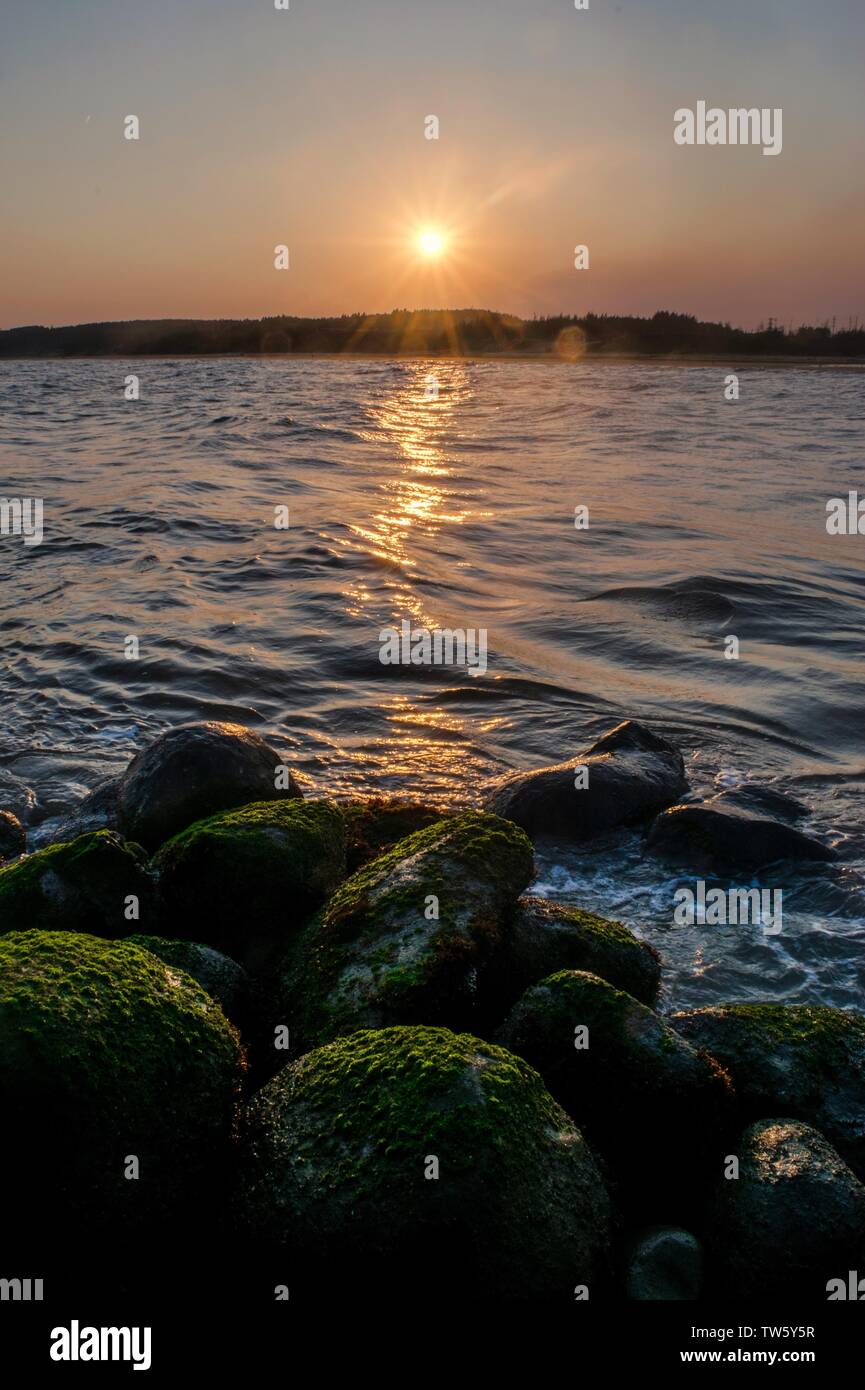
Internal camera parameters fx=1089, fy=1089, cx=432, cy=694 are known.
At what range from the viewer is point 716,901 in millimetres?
6746

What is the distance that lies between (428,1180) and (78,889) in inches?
105

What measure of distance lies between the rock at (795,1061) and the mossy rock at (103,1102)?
6.59ft

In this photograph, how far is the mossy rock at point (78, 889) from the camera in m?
5.21

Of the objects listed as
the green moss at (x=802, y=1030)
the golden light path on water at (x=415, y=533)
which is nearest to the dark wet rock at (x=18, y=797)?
the golden light path on water at (x=415, y=533)

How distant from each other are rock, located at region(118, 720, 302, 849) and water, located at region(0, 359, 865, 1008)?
153 centimetres

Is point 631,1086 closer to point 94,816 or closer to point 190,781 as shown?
point 190,781

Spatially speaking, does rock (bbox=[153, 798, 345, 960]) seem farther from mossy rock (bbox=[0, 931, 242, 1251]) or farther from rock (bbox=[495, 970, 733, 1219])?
rock (bbox=[495, 970, 733, 1219])

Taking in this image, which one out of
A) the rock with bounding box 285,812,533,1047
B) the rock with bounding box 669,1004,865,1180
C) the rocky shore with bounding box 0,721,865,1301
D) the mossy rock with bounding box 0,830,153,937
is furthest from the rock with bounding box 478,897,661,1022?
the mossy rock with bounding box 0,830,153,937

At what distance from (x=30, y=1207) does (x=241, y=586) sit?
41.7 feet

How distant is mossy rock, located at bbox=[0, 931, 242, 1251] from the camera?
342 centimetres

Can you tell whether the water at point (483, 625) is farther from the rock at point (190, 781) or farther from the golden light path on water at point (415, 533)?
the rock at point (190, 781)

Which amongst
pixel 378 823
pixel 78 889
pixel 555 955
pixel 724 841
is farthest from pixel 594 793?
pixel 78 889
